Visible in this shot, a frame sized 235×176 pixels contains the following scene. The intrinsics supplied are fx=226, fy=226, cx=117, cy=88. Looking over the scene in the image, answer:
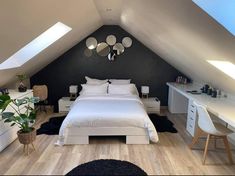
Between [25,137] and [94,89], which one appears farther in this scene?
[94,89]

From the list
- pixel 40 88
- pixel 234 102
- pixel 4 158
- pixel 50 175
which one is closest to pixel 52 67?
pixel 40 88

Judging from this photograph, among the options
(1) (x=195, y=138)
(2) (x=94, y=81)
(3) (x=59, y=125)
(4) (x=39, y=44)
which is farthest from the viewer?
(2) (x=94, y=81)

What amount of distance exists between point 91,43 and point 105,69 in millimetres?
776

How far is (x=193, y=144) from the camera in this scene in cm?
365

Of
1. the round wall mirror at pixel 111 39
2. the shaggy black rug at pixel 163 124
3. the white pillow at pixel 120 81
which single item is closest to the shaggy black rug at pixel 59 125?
the shaggy black rug at pixel 163 124

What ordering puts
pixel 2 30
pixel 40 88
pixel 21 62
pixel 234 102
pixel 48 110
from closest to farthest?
pixel 2 30 → pixel 234 102 → pixel 21 62 → pixel 40 88 → pixel 48 110

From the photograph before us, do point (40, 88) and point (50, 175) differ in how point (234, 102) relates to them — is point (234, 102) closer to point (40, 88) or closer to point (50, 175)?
point (50, 175)

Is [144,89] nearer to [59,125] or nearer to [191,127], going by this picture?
[191,127]

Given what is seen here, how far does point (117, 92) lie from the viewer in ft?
17.6

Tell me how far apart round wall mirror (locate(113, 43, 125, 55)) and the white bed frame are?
9.02 feet

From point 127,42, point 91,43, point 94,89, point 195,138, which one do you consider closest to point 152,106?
point 94,89

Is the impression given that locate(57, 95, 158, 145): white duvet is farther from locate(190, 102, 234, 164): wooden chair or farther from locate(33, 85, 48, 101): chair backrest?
locate(33, 85, 48, 101): chair backrest

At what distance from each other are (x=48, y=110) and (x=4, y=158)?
104 inches

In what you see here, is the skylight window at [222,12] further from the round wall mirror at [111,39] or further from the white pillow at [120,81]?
the round wall mirror at [111,39]
